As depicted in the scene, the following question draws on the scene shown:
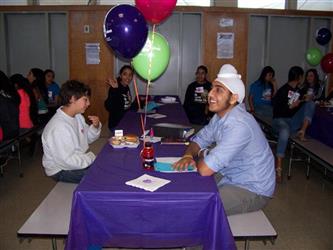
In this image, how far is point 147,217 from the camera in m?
1.81

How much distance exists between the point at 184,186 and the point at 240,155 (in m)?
0.53

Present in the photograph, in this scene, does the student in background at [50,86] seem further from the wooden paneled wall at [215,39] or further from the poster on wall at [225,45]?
the poster on wall at [225,45]

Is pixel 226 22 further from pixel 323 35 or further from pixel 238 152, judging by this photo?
pixel 238 152

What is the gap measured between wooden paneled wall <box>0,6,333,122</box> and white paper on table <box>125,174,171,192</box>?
193 inches

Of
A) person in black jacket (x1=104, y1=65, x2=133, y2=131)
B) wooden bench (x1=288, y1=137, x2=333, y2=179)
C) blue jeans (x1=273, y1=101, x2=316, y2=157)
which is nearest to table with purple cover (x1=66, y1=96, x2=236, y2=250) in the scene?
wooden bench (x1=288, y1=137, x2=333, y2=179)

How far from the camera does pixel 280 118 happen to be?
470 centimetres

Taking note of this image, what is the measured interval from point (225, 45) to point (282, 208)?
3.94 meters

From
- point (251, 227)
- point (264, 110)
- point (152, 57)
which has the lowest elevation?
point (251, 227)

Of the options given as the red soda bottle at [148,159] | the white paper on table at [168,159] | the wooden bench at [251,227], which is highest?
the red soda bottle at [148,159]

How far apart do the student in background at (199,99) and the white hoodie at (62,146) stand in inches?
126

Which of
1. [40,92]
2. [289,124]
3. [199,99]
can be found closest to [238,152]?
[289,124]

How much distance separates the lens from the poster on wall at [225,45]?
6.68 metres

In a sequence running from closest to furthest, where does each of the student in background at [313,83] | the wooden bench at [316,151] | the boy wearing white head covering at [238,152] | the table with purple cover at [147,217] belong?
1. the table with purple cover at [147,217]
2. the boy wearing white head covering at [238,152]
3. the wooden bench at [316,151]
4. the student in background at [313,83]

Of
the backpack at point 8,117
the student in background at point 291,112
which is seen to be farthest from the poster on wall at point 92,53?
the student in background at point 291,112
